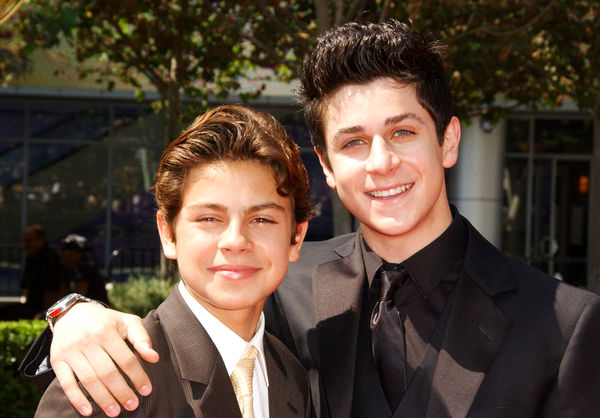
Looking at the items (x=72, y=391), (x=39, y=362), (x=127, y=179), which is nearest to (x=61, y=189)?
(x=127, y=179)

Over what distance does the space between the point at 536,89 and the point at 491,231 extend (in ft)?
13.6

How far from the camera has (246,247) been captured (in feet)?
7.74

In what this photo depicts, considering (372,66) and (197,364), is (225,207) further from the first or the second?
(372,66)

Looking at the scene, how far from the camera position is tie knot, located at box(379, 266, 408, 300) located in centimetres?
258

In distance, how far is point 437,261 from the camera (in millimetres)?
2604

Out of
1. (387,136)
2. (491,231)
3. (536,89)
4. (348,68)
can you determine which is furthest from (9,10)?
(491,231)

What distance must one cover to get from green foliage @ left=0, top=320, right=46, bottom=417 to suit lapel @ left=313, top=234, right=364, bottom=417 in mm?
4176

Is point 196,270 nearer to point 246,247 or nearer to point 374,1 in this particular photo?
point 246,247

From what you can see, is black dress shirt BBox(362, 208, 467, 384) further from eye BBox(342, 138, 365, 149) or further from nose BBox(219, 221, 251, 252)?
nose BBox(219, 221, 251, 252)

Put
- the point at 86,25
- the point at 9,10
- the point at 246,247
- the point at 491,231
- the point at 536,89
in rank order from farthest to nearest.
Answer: the point at 491,231 < the point at 536,89 < the point at 86,25 < the point at 9,10 < the point at 246,247

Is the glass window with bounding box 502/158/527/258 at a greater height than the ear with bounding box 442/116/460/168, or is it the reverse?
the ear with bounding box 442/116/460/168

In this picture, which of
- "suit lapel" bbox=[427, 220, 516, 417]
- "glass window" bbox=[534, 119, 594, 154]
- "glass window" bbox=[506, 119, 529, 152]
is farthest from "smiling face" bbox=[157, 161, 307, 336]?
"glass window" bbox=[534, 119, 594, 154]

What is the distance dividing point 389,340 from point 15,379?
456cm

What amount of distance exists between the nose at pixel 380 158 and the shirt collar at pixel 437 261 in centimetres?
33
